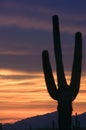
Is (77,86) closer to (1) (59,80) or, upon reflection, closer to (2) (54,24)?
(1) (59,80)

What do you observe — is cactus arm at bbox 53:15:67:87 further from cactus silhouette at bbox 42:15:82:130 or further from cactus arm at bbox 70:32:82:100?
cactus arm at bbox 70:32:82:100

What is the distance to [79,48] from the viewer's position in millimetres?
23891

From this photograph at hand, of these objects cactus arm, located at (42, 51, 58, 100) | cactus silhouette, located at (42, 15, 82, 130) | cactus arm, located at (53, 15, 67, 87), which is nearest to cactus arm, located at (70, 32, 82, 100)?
cactus silhouette, located at (42, 15, 82, 130)

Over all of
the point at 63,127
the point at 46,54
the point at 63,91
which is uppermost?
the point at 46,54

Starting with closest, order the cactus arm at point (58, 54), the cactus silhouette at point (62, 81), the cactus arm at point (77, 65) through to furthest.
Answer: the cactus arm at point (77, 65)
the cactus silhouette at point (62, 81)
the cactus arm at point (58, 54)

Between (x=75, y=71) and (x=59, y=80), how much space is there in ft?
2.92

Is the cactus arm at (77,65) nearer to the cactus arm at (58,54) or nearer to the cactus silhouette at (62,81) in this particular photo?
the cactus silhouette at (62,81)

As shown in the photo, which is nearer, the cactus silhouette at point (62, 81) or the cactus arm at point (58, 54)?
the cactus silhouette at point (62, 81)

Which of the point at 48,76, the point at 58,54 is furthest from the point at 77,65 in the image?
the point at 48,76

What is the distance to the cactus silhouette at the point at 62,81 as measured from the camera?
78.5 feet

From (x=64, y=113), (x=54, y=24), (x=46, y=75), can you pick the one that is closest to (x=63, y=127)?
(x=64, y=113)

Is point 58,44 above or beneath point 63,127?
above

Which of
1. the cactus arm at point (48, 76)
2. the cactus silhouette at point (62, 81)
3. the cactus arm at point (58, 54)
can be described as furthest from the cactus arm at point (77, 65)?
the cactus arm at point (48, 76)

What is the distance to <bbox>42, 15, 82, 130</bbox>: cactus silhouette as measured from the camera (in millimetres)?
23922
